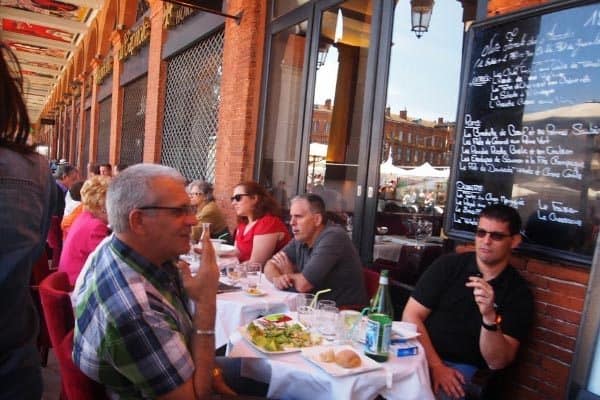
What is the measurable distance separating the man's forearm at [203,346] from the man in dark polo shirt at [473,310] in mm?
1254

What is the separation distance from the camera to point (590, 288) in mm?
1568

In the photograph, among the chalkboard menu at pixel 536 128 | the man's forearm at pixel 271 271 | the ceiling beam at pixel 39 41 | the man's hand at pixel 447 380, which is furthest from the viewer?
the ceiling beam at pixel 39 41

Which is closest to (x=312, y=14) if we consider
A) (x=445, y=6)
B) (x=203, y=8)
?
(x=203, y=8)

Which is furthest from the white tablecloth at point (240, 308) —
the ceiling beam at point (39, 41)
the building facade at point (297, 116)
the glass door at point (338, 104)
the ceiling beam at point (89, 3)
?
the ceiling beam at point (39, 41)

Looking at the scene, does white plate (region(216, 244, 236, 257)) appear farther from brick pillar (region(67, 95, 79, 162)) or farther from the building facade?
brick pillar (region(67, 95, 79, 162))

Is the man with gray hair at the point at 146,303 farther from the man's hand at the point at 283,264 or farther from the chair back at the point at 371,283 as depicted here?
the chair back at the point at 371,283

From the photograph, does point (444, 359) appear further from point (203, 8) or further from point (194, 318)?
point (203, 8)

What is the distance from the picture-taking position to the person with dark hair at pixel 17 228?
3.31ft

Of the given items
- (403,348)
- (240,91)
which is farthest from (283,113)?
(403,348)

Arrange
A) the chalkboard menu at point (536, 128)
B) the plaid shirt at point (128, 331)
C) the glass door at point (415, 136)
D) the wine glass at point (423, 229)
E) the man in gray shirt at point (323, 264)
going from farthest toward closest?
the wine glass at point (423, 229) → the glass door at point (415, 136) → the man in gray shirt at point (323, 264) → the chalkboard menu at point (536, 128) → the plaid shirt at point (128, 331)

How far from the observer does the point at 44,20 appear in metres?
16.5

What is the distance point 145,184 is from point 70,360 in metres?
0.69

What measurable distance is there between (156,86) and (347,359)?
867 centimetres

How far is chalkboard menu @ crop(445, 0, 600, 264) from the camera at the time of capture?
250cm
